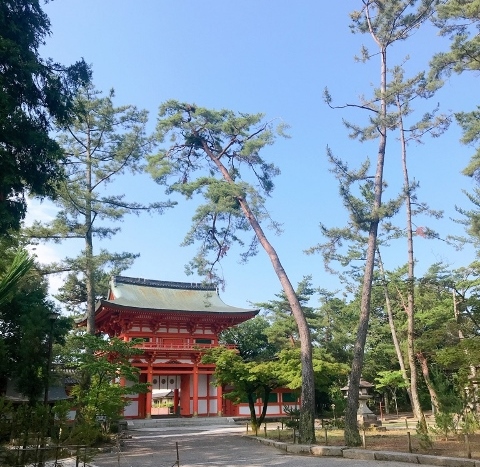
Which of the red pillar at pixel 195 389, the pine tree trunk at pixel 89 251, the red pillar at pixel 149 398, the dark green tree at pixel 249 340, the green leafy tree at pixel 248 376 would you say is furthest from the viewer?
the dark green tree at pixel 249 340

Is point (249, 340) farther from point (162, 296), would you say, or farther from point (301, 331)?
point (301, 331)

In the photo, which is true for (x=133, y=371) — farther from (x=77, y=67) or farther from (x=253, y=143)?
(x=77, y=67)

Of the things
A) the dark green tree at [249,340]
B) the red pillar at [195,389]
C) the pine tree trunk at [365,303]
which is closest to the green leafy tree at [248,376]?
the pine tree trunk at [365,303]

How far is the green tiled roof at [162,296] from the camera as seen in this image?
84.7 feet

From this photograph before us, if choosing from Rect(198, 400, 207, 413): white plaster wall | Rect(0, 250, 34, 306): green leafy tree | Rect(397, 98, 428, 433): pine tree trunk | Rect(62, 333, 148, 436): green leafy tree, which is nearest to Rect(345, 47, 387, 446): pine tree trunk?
Rect(397, 98, 428, 433): pine tree trunk

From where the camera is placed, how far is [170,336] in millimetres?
25719

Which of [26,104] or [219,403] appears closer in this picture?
[26,104]

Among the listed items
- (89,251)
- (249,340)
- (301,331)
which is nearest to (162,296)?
(249,340)

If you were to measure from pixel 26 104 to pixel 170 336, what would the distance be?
17850mm

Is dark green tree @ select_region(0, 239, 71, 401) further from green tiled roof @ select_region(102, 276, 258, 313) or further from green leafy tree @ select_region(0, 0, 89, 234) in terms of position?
green tiled roof @ select_region(102, 276, 258, 313)

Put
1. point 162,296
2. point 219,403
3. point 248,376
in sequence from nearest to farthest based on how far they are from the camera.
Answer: point 248,376 < point 219,403 < point 162,296

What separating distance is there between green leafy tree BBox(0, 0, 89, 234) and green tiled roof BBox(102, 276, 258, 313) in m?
14.9

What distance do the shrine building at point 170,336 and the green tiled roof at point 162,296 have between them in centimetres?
6

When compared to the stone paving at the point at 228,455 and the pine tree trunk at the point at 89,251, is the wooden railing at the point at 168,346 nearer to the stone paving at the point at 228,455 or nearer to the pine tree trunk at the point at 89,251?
the pine tree trunk at the point at 89,251
